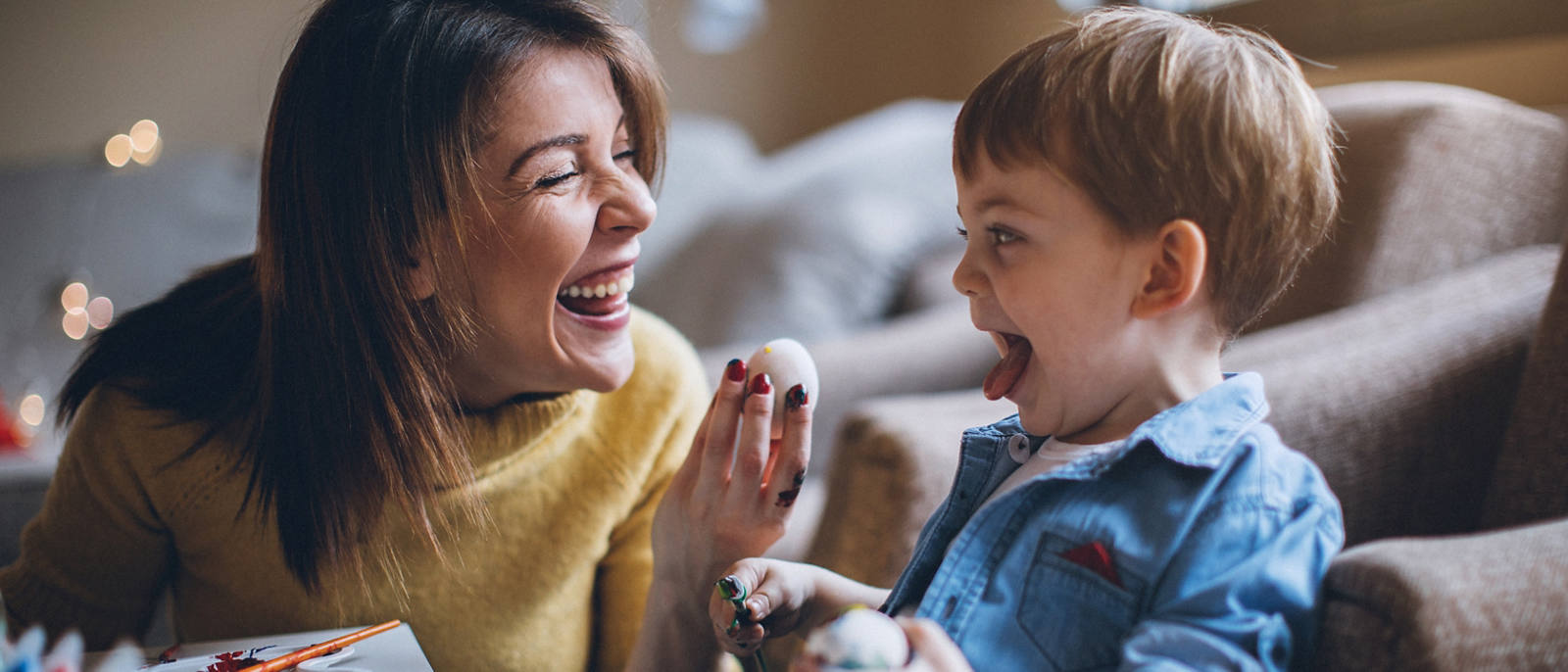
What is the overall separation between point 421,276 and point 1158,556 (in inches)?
19.6

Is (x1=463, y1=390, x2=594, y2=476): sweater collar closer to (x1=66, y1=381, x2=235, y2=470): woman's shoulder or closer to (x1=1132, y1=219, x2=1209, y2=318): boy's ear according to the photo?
(x1=66, y1=381, x2=235, y2=470): woman's shoulder

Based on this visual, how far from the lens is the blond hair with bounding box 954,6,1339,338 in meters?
0.51

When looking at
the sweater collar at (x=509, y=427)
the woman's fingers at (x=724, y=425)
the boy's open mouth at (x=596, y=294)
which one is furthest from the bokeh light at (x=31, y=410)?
the woman's fingers at (x=724, y=425)

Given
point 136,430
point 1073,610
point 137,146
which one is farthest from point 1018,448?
point 137,146

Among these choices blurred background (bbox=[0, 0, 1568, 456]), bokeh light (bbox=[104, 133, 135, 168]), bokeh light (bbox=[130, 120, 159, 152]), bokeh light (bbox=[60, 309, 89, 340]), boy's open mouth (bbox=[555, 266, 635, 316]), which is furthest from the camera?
bokeh light (bbox=[130, 120, 159, 152])

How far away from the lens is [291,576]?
2.50ft

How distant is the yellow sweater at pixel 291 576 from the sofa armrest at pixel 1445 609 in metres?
0.56

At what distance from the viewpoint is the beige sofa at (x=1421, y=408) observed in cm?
46

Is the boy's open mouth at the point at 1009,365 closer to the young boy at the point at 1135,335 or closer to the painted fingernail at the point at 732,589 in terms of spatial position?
the young boy at the point at 1135,335

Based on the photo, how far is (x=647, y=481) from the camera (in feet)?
2.95

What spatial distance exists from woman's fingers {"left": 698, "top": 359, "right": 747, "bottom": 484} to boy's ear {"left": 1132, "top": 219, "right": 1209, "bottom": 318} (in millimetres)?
251

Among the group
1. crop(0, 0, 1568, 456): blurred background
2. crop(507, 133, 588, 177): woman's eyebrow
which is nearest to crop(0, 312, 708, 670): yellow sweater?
crop(507, 133, 588, 177): woman's eyebrow

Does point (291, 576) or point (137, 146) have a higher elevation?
point (137, 146)

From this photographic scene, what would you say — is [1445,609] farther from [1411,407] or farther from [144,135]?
[144,135]
